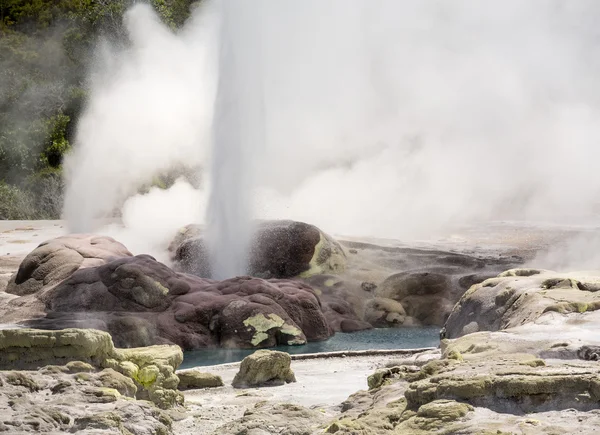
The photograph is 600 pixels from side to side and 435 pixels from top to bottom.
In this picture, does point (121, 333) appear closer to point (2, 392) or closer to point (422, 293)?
point (422, 293)

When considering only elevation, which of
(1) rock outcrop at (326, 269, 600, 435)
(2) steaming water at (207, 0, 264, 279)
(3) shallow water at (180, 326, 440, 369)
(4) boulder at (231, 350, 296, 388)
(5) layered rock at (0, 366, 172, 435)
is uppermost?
(2) steaming water at (207, 0, 264, 279)

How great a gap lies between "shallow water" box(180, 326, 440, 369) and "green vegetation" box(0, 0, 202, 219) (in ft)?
63.2

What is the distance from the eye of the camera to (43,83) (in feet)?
116

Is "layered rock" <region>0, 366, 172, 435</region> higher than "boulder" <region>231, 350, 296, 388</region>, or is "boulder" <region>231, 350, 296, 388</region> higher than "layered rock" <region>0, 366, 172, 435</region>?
"layered rock" <region>0, 366, 172, 435</region>

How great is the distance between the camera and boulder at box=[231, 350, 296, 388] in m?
9.23

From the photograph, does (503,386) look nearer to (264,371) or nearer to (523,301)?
(523,301)

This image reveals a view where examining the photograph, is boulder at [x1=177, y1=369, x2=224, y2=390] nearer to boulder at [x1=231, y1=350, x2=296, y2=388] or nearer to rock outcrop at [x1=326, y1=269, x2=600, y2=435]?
boulder at [x1=231, y1=350, x2=296, y2=388]

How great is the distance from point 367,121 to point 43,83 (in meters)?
13.4

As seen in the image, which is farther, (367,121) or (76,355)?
(367,121)

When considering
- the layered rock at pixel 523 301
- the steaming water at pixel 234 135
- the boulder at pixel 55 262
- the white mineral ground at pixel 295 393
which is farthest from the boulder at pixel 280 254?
the layered rock at pixel 523 301

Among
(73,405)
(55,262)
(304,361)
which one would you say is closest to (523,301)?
(304,361)

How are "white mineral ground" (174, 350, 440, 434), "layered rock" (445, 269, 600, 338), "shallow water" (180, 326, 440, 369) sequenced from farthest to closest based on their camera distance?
"shallow water" (180, 326, 440, 369) → "layered rock" (445, 269, 600, 338) → "white mineral ground" (174, 350, 440, 434)

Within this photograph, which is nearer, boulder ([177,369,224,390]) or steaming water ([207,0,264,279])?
boulder ([177,369,224,390])

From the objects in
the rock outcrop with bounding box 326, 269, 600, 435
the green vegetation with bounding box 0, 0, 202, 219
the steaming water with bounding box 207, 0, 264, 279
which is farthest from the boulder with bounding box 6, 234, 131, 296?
the green vegetation with bounding box 0, 0, 202, 219
